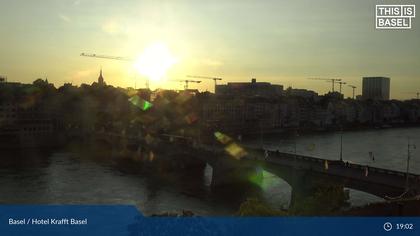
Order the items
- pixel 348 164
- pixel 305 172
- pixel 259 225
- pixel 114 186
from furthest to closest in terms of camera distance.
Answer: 1. pixel 114 186
2. pixel 305 172
3. pixel 348 164
4. pixel 259 225

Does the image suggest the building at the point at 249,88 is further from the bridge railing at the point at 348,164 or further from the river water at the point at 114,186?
the bridge railing at the point at 348,164

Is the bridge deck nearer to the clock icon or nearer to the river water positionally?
the river water

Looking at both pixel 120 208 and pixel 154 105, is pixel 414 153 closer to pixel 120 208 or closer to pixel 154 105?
pixel 120 208

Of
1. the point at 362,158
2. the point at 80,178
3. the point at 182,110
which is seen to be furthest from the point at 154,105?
the point at 80,178

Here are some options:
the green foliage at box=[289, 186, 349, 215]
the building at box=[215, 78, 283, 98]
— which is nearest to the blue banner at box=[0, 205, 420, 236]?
the green foliage at box=[289, 186, 349, 215]

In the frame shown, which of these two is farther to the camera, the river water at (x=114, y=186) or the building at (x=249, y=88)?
the building at (x=249, y=88)

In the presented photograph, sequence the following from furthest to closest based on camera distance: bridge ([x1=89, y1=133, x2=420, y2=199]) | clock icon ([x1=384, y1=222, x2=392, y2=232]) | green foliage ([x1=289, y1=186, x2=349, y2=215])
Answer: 1. bridge ([x1=89, y1=133, x2=420, y2=199])
2. green foliage ([x1=289, y1=186, x2=349, y2=215])
3. clock icon ([x1=384, y1=222, x2=392, y2=232])

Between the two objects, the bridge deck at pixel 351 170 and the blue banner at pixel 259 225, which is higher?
the blue banner at pixel 259 225

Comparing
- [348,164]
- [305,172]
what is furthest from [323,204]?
[305,172]

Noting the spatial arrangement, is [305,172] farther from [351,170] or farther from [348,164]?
[351,170]

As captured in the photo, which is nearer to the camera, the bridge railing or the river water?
the bridge railing

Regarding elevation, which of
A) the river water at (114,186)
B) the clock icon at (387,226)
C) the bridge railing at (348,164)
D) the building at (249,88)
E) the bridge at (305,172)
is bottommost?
the river water at (114,186)

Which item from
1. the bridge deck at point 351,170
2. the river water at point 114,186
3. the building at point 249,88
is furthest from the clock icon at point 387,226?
the building at point 249,88

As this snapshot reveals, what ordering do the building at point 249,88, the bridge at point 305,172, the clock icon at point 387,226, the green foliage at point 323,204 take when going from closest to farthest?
the clock icon at point 387,226, the green foliage at point 323,204, the bridge at point 305,172, the building at point 249,88
